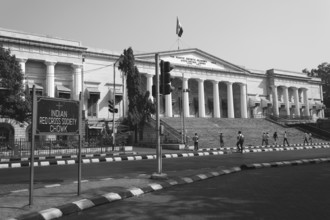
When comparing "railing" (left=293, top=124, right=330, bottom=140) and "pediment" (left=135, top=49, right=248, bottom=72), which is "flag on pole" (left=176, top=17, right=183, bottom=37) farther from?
"railing" (left=293, top=124, right=330, bottom=140)

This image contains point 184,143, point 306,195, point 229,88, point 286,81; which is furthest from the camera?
point 286,81

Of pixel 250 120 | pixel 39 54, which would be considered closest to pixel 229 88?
pixel 250 120

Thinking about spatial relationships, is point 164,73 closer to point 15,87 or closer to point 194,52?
point 15,87

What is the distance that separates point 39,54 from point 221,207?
31.7 meters

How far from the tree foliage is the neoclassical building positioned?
151 centimetres

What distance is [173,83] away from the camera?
47.0 m

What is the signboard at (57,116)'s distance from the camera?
6148 mm

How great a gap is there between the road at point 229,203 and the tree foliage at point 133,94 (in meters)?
22.1

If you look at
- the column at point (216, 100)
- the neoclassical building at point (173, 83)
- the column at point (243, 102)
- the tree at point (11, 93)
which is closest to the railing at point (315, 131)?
the column at point (243, 102)

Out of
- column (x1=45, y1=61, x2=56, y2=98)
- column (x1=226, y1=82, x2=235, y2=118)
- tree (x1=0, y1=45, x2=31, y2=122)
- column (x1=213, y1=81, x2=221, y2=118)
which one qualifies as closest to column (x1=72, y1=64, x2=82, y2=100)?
column (x1=45, y1=61, x2=56, y2=98)

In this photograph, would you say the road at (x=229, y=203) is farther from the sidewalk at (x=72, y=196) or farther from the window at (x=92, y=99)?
the window at (x=92, y=99)

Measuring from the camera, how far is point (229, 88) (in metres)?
49.0

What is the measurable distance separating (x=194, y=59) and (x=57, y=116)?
41.0 meters

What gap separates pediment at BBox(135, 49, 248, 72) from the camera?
4288cm
